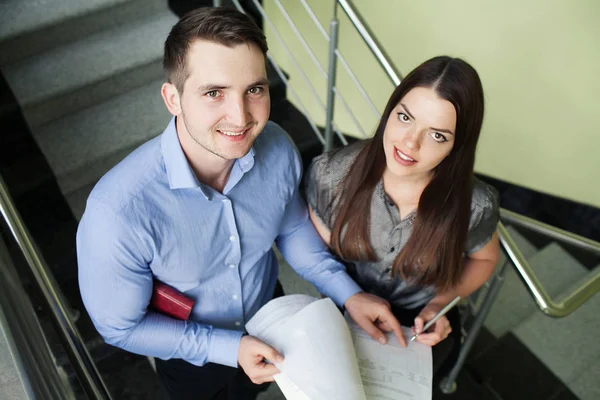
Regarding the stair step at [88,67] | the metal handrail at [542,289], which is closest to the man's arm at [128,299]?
the metal handrail at [542,289]

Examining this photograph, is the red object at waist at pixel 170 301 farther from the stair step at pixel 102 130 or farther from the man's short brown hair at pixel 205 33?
the stair step at pixel 102 130

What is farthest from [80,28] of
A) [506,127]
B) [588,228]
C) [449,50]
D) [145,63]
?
[588,228]

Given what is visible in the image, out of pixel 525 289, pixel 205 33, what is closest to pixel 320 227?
pixel 205 33

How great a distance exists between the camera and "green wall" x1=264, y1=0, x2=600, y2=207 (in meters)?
2.28

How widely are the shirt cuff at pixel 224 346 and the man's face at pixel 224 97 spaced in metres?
0.44

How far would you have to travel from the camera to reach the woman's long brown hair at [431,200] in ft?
3.89

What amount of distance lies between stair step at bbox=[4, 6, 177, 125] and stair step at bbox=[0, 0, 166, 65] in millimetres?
32

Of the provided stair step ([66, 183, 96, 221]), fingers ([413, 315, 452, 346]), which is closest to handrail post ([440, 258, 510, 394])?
fingers ([413, 315, 452, 346])

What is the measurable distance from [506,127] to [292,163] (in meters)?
1.69

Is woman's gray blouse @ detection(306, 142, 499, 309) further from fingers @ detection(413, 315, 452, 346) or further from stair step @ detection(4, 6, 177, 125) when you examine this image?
stair step @ detection(4, 6, 177, 125)

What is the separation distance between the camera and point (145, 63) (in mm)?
2174

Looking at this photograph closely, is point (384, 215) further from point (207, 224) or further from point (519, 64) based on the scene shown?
point (519, 64)

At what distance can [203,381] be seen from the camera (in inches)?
59.0

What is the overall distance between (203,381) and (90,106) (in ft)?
4.03
